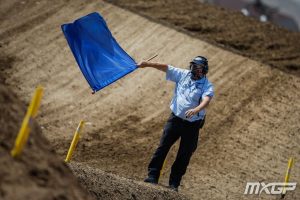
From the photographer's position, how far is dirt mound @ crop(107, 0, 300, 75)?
1834cm

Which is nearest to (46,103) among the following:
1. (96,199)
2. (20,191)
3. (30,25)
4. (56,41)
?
(56,41)

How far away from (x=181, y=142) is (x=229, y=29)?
11.9 meters

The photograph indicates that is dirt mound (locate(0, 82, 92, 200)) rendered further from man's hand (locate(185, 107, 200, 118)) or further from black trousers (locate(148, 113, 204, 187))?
black trousers (locate(148, 113, 204, 187))

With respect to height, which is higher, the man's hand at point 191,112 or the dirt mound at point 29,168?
the dirt mound at point 29,168

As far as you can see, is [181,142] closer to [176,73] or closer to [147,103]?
[176,73]

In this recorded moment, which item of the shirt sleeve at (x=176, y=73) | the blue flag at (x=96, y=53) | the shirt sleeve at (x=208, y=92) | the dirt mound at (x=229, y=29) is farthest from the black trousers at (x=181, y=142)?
the dirt mound at (x=229, y=29)

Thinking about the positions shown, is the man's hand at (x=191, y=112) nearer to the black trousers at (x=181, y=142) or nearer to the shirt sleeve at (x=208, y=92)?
the shirt sleeve at (x=208, y=92)

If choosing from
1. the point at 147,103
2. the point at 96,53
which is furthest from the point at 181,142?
the point at 147,103

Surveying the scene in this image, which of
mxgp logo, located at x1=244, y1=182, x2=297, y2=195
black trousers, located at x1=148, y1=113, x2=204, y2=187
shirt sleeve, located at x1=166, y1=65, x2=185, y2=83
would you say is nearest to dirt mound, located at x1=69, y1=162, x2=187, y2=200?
black trousers, located at x1=148, y1=113, x2=204, y2=187

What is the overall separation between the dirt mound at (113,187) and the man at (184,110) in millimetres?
605

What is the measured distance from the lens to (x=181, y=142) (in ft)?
27.9

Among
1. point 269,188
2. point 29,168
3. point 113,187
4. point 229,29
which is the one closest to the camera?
point 29,168

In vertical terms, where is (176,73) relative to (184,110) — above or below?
above

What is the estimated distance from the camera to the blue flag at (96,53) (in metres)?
8.60
